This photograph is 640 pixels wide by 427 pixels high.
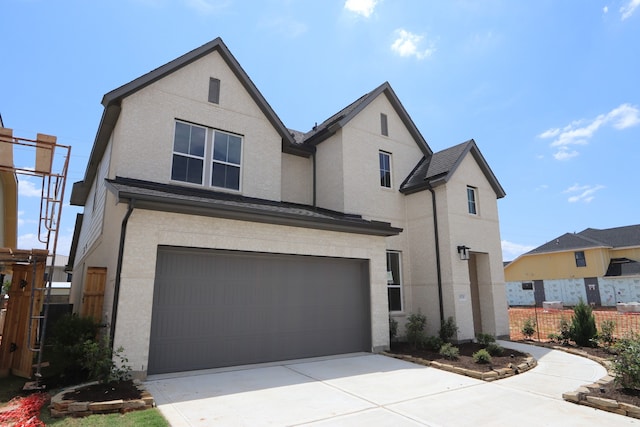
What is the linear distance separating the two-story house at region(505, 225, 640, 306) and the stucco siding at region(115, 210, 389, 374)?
29.9 meters

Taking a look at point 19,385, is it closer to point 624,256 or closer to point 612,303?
point 612,303

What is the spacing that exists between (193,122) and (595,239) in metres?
42.9

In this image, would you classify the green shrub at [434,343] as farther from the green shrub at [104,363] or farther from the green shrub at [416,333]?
the green shrub at [104,363]

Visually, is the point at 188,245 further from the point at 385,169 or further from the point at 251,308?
the point at 385,169

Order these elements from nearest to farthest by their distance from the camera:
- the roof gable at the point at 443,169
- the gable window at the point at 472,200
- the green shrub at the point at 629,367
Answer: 1. the green shrub at the point at 629,367
2. the roof gable at the point at 443,169
3. the gable window at the point at 472,200

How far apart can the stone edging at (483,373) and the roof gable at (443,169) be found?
242 inches

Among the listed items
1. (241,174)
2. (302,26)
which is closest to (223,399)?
(241,174)

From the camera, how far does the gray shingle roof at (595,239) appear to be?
35281mm

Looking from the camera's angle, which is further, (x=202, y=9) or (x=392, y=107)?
(x=392, y=107)

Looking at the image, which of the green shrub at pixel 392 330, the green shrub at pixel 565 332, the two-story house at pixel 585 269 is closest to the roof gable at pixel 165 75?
the green shrub at pixel 392 330

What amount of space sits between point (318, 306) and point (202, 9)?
8.55 m

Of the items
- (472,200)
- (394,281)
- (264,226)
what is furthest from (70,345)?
(472,200)

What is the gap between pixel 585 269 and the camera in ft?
116

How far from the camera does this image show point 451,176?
1280 cm
